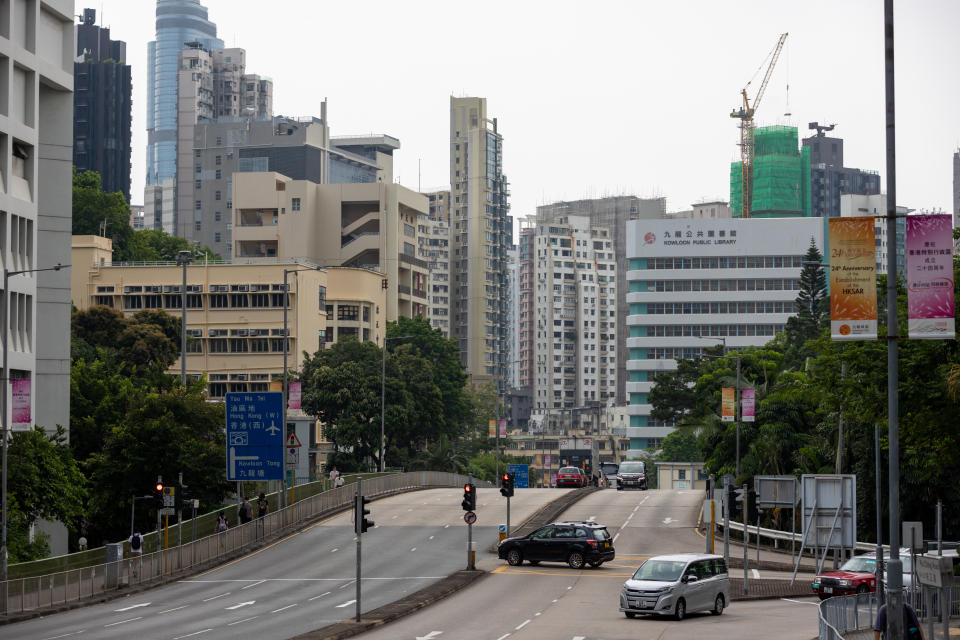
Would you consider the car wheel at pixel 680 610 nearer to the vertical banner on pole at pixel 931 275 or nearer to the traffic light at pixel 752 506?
the traffic light at pixel 752 506

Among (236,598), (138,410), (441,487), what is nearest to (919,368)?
(236,598)

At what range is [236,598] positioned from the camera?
39844 mm

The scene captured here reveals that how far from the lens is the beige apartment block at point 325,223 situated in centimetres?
14562

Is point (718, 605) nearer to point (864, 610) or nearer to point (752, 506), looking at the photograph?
point (864, 610)

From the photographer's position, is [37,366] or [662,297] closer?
[37,366]

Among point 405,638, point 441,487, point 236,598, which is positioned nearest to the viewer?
point 405,638

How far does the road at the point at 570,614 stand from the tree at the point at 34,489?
1565 centimetres

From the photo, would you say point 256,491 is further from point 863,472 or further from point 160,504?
point 863,472

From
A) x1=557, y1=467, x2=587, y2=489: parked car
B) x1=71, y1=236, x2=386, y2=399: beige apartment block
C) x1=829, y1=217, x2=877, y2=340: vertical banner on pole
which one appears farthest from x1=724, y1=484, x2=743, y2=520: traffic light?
x1=71, y1=236, x2=386, y2=399: beige apartment block

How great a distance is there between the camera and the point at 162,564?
46656 mm

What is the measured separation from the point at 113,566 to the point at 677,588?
65.9 feet

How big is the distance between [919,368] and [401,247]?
Result: 121300 millimetres

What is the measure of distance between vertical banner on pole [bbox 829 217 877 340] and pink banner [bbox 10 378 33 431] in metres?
28.7

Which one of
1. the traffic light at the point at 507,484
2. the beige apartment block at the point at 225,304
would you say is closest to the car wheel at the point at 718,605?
the traffic light at the point at 507,484
